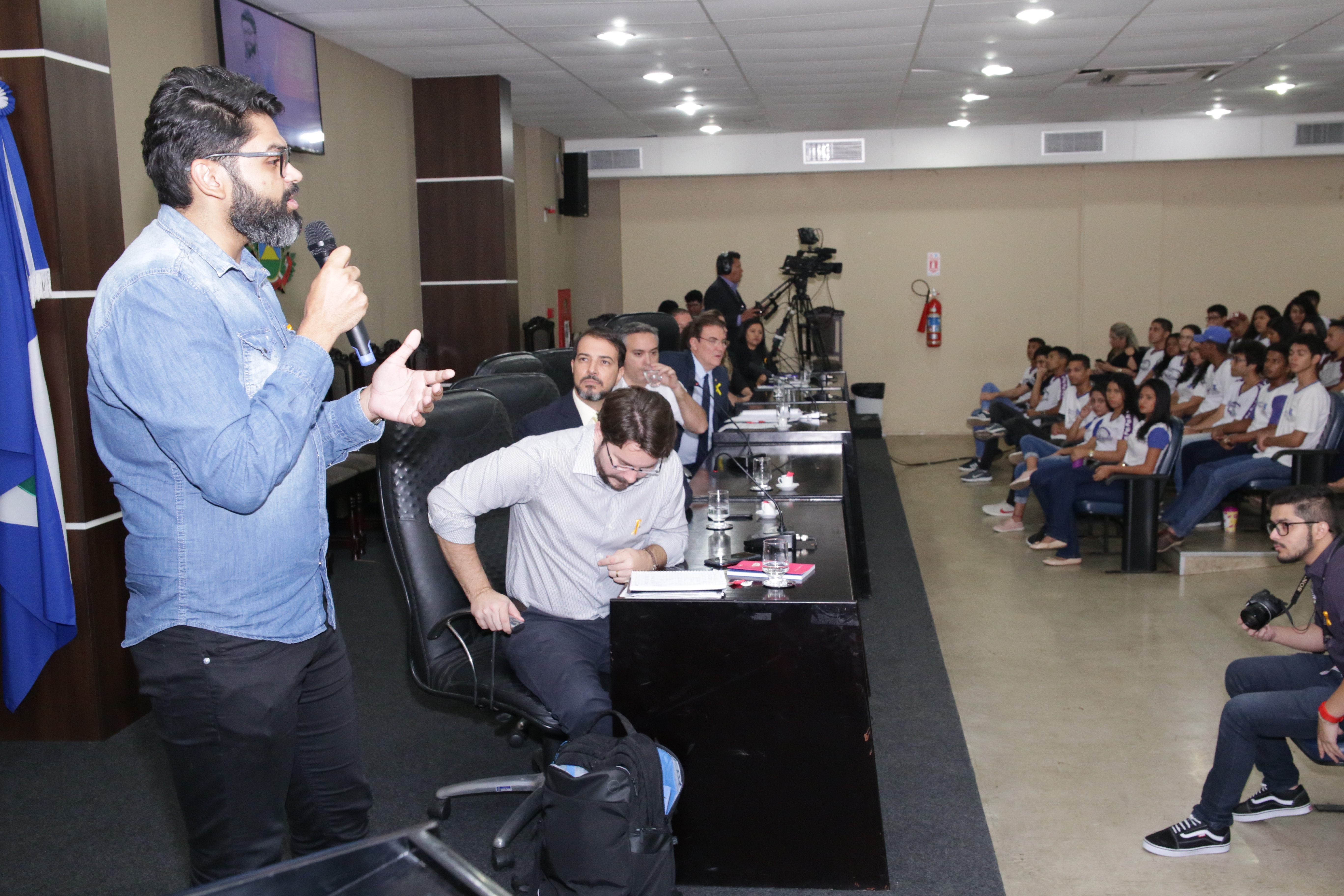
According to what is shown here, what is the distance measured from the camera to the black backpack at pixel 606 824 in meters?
2.01

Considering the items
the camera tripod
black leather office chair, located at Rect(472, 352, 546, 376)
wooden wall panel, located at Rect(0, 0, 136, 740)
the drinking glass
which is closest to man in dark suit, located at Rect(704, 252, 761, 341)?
the camera tripod

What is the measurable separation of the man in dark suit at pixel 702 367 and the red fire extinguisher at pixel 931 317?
5.52m

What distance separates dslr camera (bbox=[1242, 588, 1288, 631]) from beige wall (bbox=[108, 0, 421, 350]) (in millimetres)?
3951

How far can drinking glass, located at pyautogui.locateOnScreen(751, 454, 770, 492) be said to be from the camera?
3.53 meters

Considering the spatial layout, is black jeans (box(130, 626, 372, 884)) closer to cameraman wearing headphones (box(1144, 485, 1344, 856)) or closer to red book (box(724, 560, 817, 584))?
red book (box(724, 560, 817, 584))

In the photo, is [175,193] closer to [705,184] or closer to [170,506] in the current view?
[170,506]

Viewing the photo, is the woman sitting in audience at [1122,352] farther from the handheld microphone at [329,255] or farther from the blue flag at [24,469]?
the handheld microphone at [329,255]

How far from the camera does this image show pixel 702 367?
16.2ft

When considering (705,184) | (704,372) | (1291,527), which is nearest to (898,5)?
(704,372)

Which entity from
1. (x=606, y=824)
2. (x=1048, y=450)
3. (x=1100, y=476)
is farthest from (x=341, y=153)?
(x=606, y=824)

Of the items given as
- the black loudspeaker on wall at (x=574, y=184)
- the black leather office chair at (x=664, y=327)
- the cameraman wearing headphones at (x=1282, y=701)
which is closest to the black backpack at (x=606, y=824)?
the cameraman wearing headphones at (x=1282, y=701)

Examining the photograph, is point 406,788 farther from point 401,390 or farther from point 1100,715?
point 1100,715

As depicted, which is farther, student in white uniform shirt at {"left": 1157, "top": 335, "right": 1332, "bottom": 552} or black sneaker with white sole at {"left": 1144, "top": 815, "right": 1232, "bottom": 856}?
student in white uniform shirt at {"left": 1157, "top": 335, "right": 1332, "bottom": 552}

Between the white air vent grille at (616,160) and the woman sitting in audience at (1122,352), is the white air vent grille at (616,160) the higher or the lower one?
the higher one
